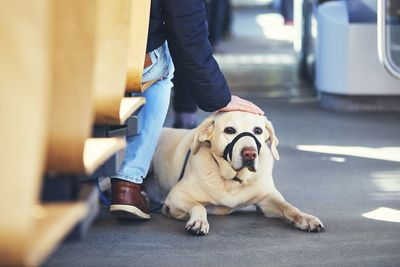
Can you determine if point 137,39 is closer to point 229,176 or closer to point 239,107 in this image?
point 239,107

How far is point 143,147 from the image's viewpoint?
512 centimetres

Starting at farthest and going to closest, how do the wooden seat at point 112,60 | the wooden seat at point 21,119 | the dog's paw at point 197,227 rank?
the dog's paw at point 197,227 → the wooden seat at point 112,60 → the wooden seat at point 21,119

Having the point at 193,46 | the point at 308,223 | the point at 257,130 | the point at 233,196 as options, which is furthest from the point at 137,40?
the point at 308,223

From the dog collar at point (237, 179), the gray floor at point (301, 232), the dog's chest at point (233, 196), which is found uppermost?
the dog collar at point (237, 179)

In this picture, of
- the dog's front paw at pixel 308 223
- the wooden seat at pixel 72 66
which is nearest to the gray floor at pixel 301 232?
the dog's front paw at pixel 308 223

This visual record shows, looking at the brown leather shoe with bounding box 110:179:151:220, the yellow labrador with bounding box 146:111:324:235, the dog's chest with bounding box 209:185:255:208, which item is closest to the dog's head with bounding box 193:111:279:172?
the yellow labrador with bounding box 146:111:324:235

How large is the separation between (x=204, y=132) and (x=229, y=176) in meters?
0.27

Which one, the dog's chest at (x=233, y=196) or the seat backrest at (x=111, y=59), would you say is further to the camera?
the dog's chest at (x=233, y=196)

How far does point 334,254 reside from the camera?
4391mm

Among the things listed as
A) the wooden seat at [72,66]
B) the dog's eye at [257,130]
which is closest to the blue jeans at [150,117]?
the dog's eye at [257,130]

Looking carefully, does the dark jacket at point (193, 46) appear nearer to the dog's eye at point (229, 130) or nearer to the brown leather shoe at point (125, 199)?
the dog's eye at point (229, 130)

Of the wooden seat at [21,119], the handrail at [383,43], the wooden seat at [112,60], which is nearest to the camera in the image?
the wooden seat at [21,119]

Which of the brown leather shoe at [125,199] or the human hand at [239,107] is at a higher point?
the human hand at [239,107]

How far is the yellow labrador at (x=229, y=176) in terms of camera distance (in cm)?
486
